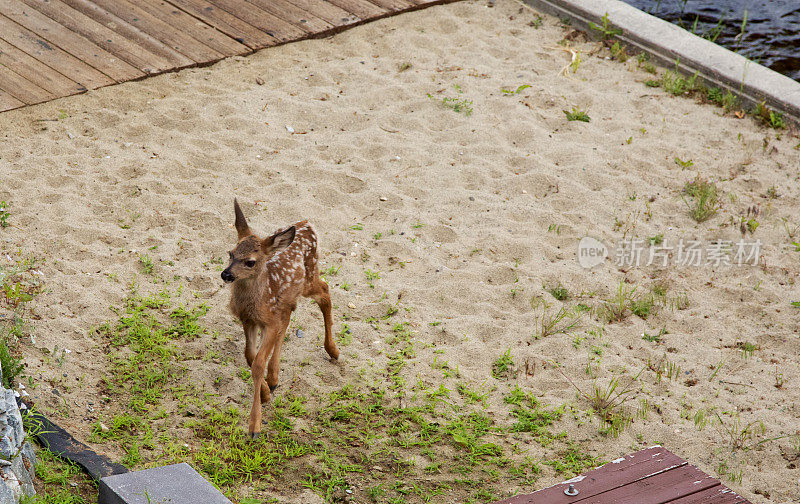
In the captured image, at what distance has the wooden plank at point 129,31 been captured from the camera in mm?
8930

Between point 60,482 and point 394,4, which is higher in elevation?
point 394,4

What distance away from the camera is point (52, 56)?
873 cm

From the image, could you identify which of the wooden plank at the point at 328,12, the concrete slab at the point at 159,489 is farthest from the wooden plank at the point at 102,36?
the concrete slab at the point at 159,489

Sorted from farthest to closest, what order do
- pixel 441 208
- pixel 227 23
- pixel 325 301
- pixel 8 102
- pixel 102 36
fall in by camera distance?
pixel 227 23 < pixel 102 36 < pixel 8 102 < pixel 441 208 < pixel 325 301

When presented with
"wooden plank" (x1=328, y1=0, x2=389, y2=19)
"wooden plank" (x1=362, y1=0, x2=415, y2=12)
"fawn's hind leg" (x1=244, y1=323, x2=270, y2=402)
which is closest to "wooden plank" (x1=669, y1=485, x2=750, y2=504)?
"fawn's hind leg" (x1=244, y1=323, x2=270, y2=402)

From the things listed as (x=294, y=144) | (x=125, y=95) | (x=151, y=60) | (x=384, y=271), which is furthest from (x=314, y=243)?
(x=151, y=60)

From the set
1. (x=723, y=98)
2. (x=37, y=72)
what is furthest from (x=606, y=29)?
(x=37, y=72)

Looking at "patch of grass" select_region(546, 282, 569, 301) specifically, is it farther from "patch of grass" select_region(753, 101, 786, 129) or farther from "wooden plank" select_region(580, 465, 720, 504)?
"patch of grass" select_region(753, 101, 786, 129)

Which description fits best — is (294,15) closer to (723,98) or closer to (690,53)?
(690,53)

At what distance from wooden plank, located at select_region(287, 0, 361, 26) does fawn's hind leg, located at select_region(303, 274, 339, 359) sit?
4.96 m

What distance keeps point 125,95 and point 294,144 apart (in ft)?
5.74

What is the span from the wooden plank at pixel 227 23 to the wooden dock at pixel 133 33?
0.01m

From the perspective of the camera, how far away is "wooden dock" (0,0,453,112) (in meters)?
8.44

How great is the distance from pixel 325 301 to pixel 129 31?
502 centimetres
